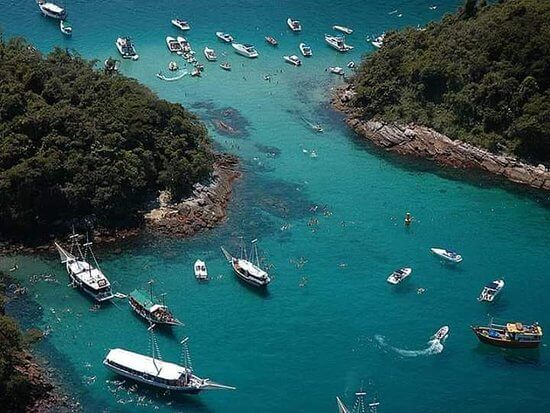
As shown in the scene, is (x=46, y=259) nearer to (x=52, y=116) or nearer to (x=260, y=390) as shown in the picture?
(x=52, y=116)

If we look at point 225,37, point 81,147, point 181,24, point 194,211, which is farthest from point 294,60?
point 81,147

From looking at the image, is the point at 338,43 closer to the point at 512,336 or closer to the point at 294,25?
the point at 294,25

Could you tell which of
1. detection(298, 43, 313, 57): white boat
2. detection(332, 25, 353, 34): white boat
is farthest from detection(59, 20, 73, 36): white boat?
detection(332, 25, 353, 34): white boat

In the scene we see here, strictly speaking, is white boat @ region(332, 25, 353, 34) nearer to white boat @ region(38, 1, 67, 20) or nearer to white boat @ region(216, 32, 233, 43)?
white boat @ region(216, 32, 233, 43)

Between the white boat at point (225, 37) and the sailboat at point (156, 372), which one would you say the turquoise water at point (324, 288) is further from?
the white boat at point (225, 37)

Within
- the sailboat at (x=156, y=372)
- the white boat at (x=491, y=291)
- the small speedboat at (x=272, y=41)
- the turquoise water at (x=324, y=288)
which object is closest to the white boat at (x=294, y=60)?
the small speedboat at (x=272, y=41)

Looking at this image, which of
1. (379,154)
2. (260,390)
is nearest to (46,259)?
(260,390)
